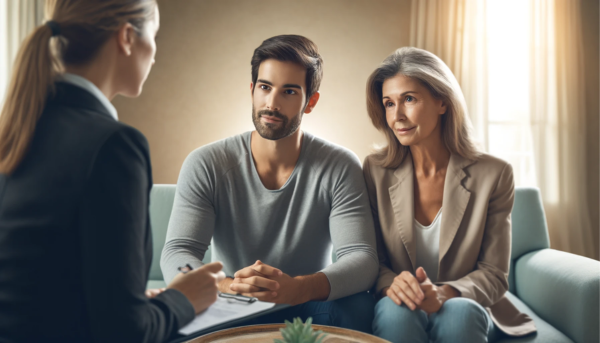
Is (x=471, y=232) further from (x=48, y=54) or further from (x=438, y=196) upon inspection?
(x=48, y=54)

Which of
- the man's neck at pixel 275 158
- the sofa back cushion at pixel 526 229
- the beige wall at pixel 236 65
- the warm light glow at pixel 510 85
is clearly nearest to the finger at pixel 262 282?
the man's neck at pixel 275 158

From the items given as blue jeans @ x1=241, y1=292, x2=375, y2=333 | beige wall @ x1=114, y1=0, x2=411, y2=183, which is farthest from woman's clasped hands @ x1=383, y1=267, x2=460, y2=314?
beige wall @ x1=114, y1=0, x2=411, y2=183

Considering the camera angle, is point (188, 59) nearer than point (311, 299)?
No

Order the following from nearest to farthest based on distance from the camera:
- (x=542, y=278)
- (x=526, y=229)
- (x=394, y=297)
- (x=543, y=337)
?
1. (x=394, y=297)
2. (x=543, y=337)
3. (x=542, y=278)
4. (x=526, y=229)

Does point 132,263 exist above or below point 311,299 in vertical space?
above

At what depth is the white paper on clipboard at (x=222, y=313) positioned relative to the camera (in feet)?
2.76

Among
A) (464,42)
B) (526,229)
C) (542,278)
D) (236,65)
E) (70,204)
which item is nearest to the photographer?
(70,204)

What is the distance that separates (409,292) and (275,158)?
2.20 feet

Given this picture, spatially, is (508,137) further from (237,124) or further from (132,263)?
(132,263)

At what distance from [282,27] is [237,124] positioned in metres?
0.83

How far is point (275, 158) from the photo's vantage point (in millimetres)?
1716

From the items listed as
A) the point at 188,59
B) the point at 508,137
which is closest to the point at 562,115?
the point at 508,137

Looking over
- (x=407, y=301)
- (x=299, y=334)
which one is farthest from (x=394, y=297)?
(x=299, y=334)

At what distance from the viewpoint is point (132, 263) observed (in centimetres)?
72
